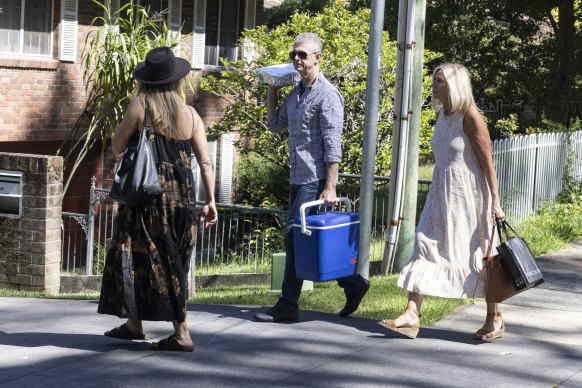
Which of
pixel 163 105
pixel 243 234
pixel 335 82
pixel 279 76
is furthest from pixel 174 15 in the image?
pixel 163 105

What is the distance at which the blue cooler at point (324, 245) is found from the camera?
7.10m

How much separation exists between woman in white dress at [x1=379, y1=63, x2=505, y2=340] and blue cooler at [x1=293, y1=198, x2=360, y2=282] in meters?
0.49

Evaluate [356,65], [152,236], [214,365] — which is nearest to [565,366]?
[214,365]

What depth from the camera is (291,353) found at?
21.6 feet

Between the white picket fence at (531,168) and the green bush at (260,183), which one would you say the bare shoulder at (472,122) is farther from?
the green bush at (260,183)

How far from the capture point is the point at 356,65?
1590 cm

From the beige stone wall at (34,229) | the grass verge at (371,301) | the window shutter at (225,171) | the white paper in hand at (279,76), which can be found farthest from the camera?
the window shutter at (225,171)

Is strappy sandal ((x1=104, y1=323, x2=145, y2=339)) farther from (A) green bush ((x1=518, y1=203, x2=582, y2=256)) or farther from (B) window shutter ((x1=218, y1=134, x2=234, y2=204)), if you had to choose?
(B) window shutter ((x1=218, y1=134, x2=234, y2=204))

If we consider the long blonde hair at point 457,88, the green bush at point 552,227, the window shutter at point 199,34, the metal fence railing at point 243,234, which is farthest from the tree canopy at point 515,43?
the long blonde hair at point 457,88

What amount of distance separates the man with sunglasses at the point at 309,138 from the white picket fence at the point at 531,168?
5.95m

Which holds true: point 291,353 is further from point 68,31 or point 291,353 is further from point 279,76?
point 68,31

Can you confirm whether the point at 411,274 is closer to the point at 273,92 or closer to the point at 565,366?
the point at 565,366

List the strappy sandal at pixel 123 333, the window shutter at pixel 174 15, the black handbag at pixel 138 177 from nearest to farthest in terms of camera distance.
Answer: the black handbag at pixel 138 177
the strappy sandal at pixel 123 333
the window shutter at pixel 174 15

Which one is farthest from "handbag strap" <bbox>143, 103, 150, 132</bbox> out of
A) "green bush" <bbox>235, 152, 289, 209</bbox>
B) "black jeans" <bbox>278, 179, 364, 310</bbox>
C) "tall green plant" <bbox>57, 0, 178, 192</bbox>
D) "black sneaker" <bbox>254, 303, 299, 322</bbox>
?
"green bush" <bbox>235, 152, 289, 209</bbox>
